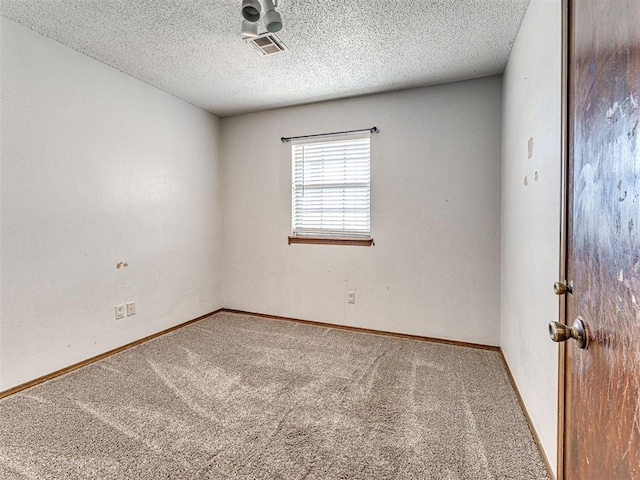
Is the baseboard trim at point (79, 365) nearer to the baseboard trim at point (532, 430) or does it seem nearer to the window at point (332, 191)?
the window at point (332, 191)

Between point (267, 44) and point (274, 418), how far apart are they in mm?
2475

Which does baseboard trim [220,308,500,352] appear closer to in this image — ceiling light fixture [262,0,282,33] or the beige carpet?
the beige carpet

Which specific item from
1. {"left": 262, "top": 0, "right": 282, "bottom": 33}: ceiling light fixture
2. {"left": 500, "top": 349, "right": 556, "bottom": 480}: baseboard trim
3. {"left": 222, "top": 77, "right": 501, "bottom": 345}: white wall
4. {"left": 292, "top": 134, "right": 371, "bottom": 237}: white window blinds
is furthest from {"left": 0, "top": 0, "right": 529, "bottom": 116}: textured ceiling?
{"left": 500, "top": 349, "right": 556, "bottom": 480}: baseboard trim

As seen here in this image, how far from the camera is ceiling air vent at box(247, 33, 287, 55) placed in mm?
2219

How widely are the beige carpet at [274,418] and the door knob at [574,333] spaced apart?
952mm

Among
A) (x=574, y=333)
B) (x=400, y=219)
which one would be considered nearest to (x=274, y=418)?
(x=574, y=333)

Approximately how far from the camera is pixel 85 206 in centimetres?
256

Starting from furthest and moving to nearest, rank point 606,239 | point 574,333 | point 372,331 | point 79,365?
point 372,331 < point 79,365 < point 574,333 < point 606,239

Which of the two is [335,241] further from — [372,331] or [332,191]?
[372,331]

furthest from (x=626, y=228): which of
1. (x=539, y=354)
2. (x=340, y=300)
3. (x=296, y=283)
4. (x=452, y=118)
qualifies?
(x=296, y=283)

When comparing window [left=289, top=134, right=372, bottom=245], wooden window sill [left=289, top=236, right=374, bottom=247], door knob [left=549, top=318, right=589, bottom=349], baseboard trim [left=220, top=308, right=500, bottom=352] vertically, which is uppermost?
window [left=289, top=134, right=372, bottom=245]

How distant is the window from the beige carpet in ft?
4.12

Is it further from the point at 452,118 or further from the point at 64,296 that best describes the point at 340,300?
the point at 64,296

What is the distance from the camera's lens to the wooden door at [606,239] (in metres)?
0.59
